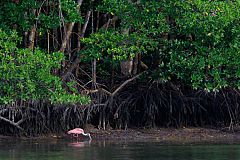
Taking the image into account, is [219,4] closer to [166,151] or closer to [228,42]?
[228,42]

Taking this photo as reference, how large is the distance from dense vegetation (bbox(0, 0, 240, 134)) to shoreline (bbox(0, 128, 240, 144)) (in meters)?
0.24

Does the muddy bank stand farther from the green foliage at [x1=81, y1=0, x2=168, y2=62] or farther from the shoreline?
the green foliage at [x1=81, y1=0, x2=168, y2=62]

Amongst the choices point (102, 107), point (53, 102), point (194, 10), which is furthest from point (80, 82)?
point (194, 10)

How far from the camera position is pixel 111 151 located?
1617 centimetres

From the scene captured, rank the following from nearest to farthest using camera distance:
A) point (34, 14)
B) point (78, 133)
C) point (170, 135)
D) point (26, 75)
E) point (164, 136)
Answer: point (26, 75)
point (34, 14)
point (78, 133)
point (164, 136)
point (170, 135)

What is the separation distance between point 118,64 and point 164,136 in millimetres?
2051

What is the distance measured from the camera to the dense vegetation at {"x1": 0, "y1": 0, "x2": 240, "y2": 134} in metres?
17.5

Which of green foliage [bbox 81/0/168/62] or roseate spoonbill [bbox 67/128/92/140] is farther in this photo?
roseate spoonbill [bbox 67/128/92/140]

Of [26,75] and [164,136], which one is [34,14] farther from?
[164,136]

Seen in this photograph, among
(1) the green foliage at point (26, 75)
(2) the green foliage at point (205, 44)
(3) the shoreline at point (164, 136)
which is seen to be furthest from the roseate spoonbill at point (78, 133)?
(2) the green foliage at point (205, 44)

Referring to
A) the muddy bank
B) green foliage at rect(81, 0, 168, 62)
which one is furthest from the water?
green foliage at rect(81, 0, 168, 62)

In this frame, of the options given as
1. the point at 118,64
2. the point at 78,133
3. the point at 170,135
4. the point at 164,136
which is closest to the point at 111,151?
the point at 78,133

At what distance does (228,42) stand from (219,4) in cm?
102

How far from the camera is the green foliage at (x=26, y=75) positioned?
1672 centimetres
